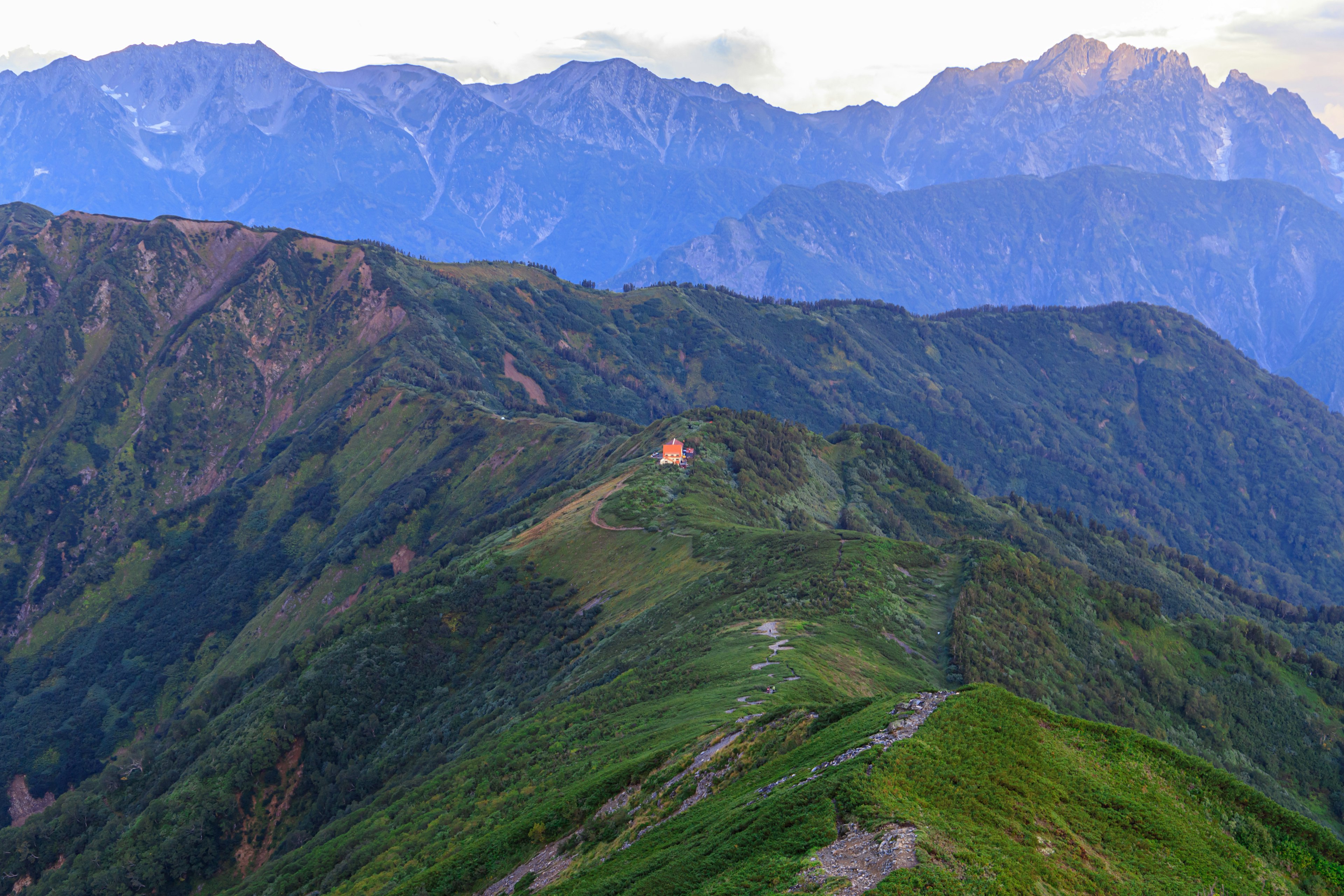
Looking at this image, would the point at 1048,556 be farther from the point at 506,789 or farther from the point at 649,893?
the point at 649,893

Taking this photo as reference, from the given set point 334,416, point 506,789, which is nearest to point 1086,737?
point 506,789

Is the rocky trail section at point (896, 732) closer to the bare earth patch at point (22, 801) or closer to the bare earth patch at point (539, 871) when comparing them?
the bare earth patch at point (539, 871)

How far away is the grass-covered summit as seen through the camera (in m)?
27.9

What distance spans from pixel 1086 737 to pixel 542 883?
83.4 ft

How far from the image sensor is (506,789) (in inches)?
2104

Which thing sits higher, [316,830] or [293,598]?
[293,598]

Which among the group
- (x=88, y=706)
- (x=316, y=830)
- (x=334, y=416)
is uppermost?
(x=334, y=416)

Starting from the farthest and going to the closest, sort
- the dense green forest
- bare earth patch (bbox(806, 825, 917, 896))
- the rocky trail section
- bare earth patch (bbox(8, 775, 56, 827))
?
bare earth patch (bbox(8, 775, 56, 827)) → the dense green forest → the rocky trail section → bare earth patch (bbox(806, 825, 917, 896))

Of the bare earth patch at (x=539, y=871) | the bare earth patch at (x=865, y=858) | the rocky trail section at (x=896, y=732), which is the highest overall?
the bare earth patch at (x=865, y=858)

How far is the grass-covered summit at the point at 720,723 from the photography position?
27938mm

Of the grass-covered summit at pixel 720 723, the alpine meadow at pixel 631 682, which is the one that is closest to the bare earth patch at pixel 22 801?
the alpine meadow at pixel 631 682

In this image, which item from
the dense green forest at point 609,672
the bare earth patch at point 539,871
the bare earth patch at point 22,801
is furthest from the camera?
the bare earth patch at point 22,801

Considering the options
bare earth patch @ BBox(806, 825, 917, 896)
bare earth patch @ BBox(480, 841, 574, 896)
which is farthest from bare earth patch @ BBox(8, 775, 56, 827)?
bare earth patch @ BBox(806, 825, 917, 896)

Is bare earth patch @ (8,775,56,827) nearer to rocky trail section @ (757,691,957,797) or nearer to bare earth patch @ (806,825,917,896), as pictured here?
rocky trail section @ (757,691,957,797)
